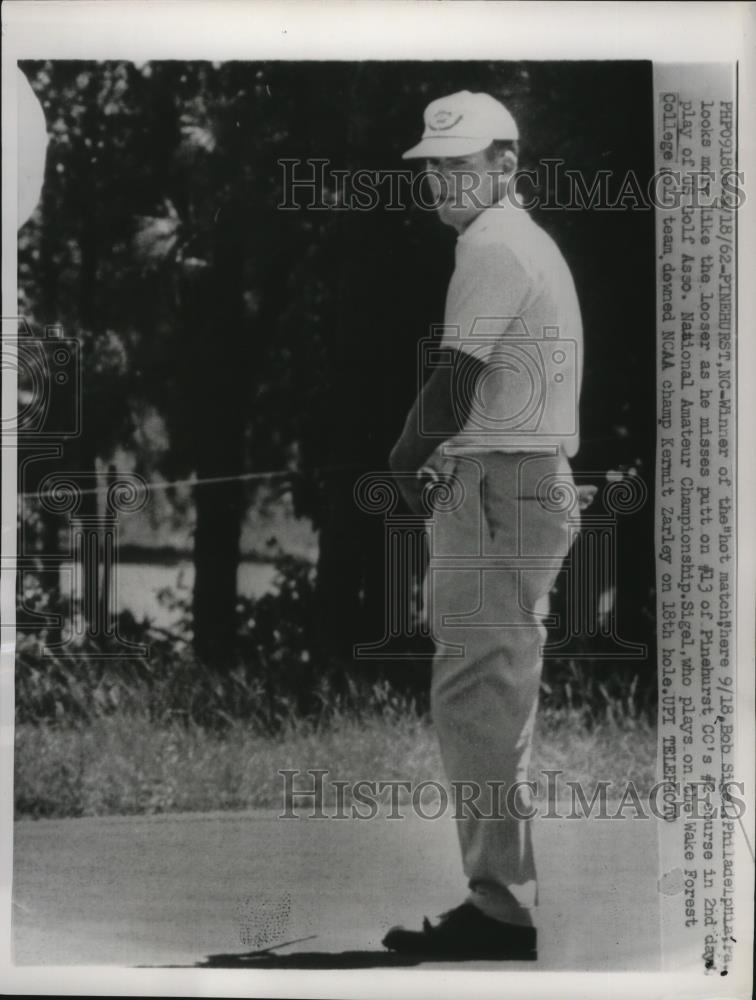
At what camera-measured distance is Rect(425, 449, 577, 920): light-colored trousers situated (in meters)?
4.06

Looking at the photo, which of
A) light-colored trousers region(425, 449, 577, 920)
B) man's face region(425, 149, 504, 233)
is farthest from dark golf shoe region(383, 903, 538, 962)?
man's face region(425, 149, 504, 233)

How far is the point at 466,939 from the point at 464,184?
2237mm

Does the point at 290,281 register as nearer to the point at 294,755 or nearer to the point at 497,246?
the point at 497,246

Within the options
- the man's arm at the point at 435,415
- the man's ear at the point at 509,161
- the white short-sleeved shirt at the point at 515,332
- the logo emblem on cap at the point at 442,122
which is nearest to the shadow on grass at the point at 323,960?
the man's arm at the point at 435,415

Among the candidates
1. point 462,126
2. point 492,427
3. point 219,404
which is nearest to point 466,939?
point 492,427

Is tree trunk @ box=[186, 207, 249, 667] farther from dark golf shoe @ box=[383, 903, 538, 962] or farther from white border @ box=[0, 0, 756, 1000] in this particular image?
dark golf shoe @ box=[383, 903, 538, 962]

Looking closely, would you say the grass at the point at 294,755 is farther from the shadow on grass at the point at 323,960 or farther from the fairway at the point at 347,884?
the shadow on grass at the point at 323,960

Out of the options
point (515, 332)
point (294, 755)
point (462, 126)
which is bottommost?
point (294, 755)

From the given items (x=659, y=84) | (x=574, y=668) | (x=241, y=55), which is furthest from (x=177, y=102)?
(x=574, y=668)

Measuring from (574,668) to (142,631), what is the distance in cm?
129

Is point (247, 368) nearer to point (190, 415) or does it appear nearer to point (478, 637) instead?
point (190, 415)

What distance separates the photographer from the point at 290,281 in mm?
4078

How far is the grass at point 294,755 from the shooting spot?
409 cm

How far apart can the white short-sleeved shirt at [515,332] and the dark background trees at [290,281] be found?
5cm
